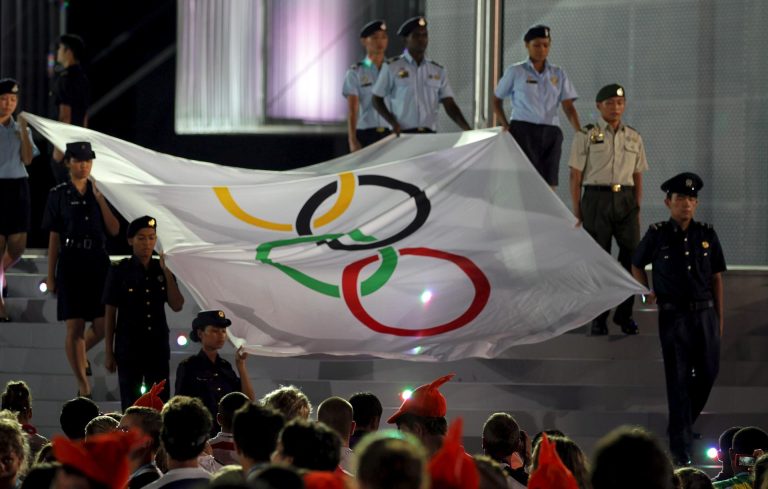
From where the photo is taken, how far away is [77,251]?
10.1 metres

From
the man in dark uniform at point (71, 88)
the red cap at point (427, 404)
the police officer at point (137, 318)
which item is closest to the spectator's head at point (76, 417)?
the red cap at point (427, 404)

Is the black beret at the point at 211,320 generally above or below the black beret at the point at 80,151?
below

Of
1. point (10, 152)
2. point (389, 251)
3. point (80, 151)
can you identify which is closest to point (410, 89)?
point (389, 251)

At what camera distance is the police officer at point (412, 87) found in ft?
37.4

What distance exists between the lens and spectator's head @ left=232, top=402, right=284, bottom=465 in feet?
15.1

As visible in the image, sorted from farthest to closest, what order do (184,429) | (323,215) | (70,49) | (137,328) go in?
(70,49), (323,215), (137,328), (184,429)

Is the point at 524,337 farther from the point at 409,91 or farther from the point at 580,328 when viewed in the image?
the point at 409,91

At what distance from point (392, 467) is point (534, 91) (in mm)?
8037

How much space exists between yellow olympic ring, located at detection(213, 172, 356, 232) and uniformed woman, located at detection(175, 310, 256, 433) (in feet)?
6.88

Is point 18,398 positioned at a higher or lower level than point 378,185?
lower

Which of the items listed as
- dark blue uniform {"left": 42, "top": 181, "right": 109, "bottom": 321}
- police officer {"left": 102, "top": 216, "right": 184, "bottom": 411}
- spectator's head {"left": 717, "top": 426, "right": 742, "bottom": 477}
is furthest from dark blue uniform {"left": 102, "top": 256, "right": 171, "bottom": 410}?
spectator's head {"left": 717, "top": 426, "right": 742, "bottom": 477}

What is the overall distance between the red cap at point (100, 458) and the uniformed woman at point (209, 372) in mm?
4105

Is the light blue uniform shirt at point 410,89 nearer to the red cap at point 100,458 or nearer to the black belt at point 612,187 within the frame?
the black belt at point 612,187

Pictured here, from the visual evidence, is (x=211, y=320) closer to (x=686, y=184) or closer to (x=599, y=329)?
(x=686, y=184)
